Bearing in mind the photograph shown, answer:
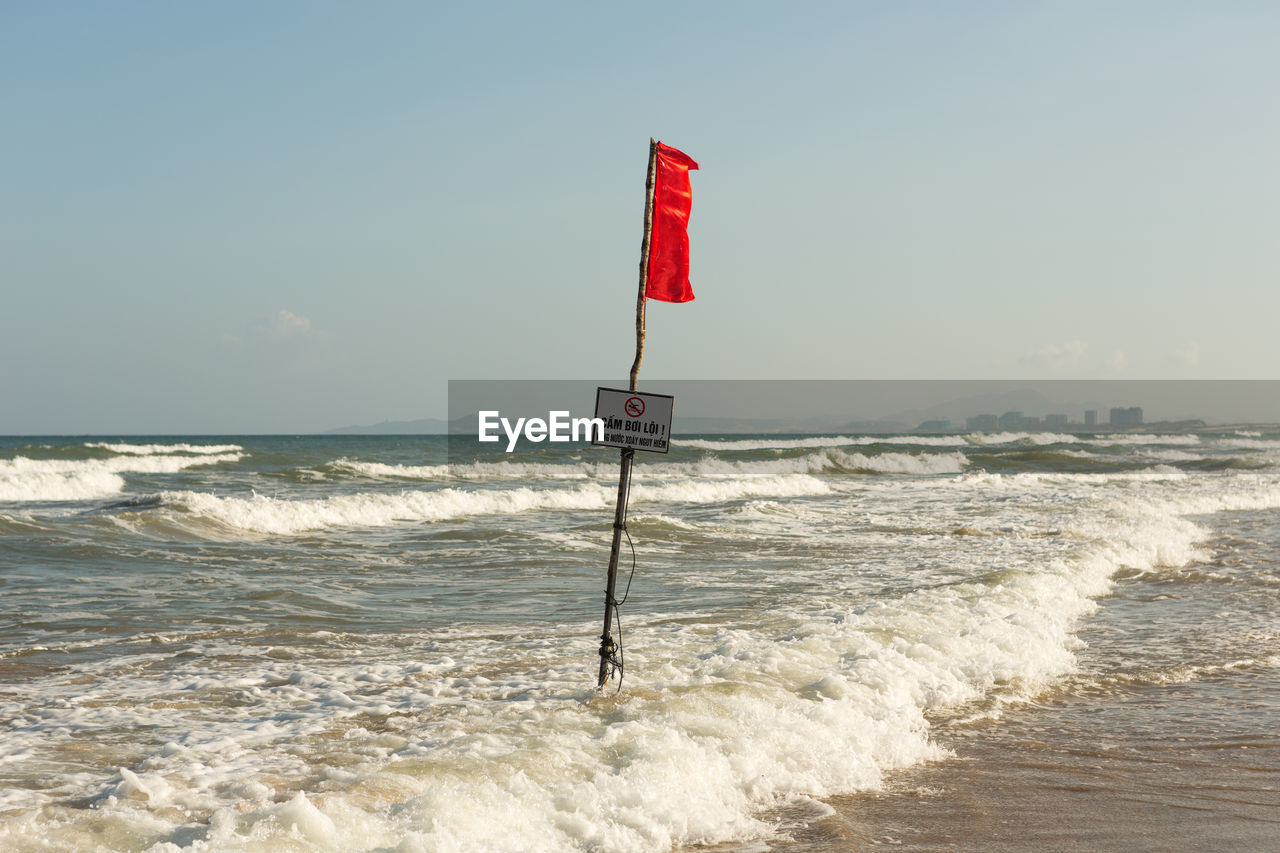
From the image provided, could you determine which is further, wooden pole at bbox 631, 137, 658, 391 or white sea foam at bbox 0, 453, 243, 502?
white sea foam at bbox 0, 453, 243, 502

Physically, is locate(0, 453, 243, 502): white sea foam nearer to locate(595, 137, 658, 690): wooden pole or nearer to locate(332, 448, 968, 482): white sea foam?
locate(332, 448, 968, 482): white sea foam

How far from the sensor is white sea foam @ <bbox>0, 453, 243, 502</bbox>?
3045 centimetres

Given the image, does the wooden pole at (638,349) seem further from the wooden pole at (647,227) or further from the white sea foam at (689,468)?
the white sea foam at (689,468)

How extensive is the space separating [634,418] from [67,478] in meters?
33.6

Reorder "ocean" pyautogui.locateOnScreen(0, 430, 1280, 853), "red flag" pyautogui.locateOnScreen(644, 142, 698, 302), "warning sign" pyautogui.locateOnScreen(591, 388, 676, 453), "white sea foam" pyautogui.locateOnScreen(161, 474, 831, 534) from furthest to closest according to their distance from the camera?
1. "white sea foam" pyautogui.locateOnScreen(161, 474, 831, 534)
2. "red flag" pyautogui.locateOnScreen(644, 142, 698, 302)
3. "warning sign" pyautogui.locateOnScreen(591, 388, 676, 453)
4. "ocean" pyautogui.locateOnScreen(0, 430, 1280, 853)

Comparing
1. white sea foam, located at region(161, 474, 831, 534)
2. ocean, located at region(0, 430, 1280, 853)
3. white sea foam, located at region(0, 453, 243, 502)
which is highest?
ocean, located at region(0, 430, 1280, 853)

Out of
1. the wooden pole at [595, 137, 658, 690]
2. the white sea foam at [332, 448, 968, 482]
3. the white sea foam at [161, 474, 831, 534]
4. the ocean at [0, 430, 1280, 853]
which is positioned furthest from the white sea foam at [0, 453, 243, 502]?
the wooden pole at [595, 137, 658, 690]

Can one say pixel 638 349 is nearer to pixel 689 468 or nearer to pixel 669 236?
pixel 669 236

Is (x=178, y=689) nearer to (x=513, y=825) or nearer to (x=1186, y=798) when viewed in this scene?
(x=513, y=825)

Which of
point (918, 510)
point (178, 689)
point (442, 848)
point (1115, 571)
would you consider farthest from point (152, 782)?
point (918, 510)

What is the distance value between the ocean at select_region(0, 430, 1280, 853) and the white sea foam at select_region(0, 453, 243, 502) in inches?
626

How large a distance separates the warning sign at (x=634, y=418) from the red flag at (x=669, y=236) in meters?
0.68

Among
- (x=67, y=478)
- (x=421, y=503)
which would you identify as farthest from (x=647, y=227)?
(x=67, y=478)

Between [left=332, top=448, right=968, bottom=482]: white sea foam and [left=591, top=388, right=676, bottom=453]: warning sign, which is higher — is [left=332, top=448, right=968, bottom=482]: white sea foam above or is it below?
below
